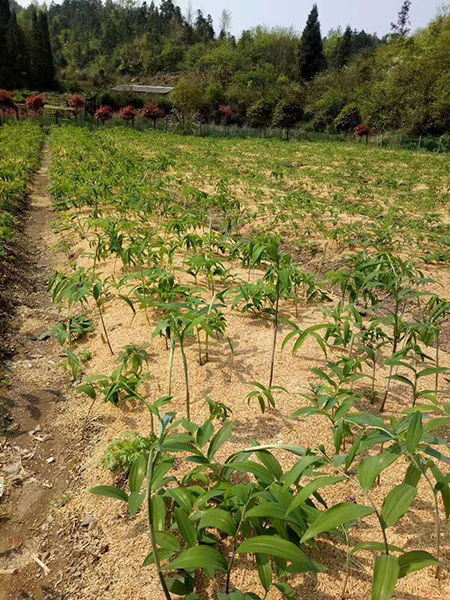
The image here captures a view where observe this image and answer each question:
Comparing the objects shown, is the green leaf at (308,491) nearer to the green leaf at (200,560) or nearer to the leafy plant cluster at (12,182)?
the green leaf at (200,560)

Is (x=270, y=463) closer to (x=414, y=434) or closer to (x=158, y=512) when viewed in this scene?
(x=158, y=512)

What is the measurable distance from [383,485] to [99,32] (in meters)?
90.5

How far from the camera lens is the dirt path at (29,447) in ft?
5.16

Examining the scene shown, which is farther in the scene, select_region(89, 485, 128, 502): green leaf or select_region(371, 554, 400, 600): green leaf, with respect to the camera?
select_region(89, 485, 128, 502): green leaf

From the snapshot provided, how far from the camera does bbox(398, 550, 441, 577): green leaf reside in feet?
2.93

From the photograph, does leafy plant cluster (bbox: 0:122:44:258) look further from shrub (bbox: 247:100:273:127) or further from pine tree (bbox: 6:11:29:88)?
pine tree (bbox: 6:11:29:88)

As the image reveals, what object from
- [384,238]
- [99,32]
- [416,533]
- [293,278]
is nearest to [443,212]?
[384,238]

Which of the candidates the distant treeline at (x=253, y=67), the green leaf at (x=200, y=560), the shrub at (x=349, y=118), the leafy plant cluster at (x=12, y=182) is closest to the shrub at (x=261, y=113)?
the distant treeline at (x=253, y=67)

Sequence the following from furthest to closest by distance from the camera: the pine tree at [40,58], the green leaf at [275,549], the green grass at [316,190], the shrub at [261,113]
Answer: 1. the pine tree at [40,58]
2. the shrub at [261,113]
3. the green grass at [316,190]
4. the green leaf at [275,549]

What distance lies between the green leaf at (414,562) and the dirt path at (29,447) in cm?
120

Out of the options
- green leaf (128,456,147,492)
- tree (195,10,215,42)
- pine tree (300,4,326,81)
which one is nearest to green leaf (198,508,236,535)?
green leaf (128,456,147,492)

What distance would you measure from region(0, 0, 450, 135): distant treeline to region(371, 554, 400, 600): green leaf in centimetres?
2417

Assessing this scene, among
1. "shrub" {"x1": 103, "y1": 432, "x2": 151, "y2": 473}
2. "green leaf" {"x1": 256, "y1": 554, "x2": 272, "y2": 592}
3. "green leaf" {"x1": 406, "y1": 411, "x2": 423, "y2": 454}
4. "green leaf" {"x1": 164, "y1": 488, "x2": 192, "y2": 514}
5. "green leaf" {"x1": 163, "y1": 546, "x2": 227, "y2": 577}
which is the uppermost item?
"green leaf" {"x1": 406, "y1": 411, "x2": 423, "y2": 454}

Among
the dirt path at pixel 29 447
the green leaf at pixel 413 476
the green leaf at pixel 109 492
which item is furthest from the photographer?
the dirt path at pixel 29 447
